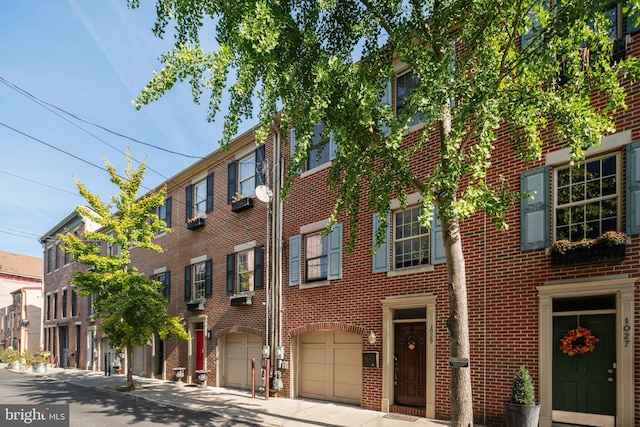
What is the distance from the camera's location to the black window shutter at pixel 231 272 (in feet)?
59.1

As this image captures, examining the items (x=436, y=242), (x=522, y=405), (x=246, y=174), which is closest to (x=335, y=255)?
(x=436, y=242)

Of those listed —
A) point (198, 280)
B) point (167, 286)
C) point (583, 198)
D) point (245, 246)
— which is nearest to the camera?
point (583, 198)

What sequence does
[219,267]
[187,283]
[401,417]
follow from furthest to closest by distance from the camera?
[187,283]
[219,267]
[401,417]

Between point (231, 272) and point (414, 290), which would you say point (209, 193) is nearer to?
point (231, 272)

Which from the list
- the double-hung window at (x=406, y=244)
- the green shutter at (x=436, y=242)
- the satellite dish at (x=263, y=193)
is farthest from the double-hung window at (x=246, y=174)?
the green shutter at (x=436, y=242)

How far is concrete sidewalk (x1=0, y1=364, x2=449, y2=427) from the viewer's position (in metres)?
10.6

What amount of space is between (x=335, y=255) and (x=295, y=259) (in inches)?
76.8

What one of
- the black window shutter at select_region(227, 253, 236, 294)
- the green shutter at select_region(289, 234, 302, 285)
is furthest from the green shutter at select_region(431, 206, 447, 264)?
the black window shutter at select_region(227, 253, 236, 294)

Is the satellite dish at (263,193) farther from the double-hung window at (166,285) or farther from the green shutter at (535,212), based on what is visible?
the double-hung window at (166,285)

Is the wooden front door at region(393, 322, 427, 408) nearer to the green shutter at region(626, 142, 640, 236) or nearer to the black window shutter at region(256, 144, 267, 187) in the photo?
the green shutter at region(626, 142, 640, 236)

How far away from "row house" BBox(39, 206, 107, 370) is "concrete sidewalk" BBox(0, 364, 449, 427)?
12.1 meters

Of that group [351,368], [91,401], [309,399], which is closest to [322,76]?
[351,368]

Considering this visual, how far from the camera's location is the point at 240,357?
57.8 ft

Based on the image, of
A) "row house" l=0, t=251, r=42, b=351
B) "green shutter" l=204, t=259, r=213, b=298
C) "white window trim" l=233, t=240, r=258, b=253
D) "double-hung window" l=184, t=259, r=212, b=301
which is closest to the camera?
"white window trim" l=233, t=240, r=258, b=253
